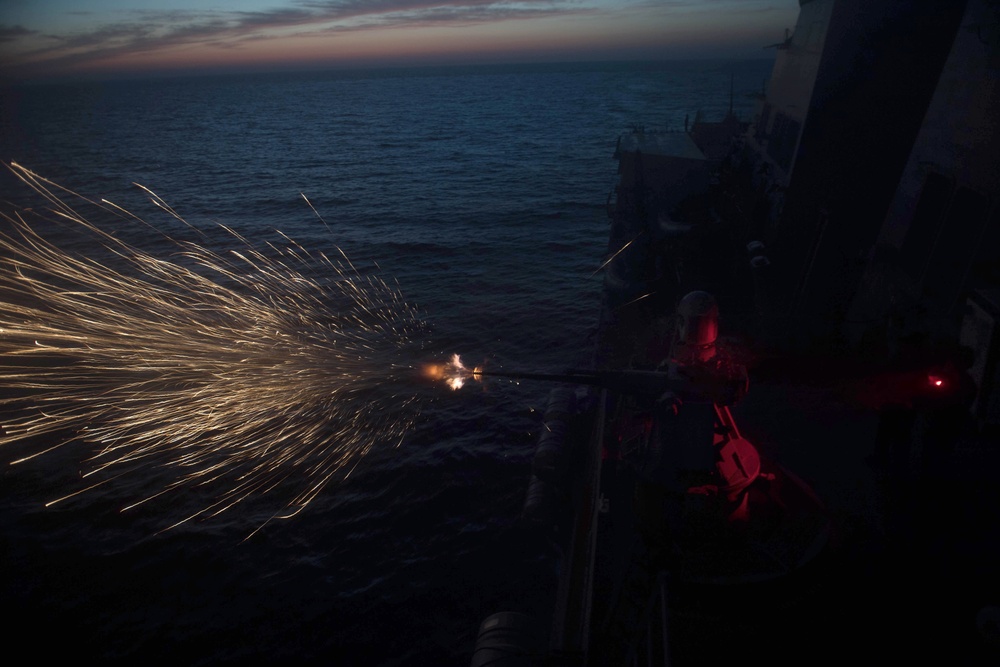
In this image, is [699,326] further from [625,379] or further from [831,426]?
[831,426]

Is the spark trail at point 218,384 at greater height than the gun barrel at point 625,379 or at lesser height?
greater

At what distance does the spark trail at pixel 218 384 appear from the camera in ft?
59.5

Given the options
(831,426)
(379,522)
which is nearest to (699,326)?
(831,426)

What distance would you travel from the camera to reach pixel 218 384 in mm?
20344

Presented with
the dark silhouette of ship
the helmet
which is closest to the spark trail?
the dark silhouette of ship

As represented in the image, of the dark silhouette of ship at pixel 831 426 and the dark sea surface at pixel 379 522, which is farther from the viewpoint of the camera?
the dark sea surface at pixel 379 522

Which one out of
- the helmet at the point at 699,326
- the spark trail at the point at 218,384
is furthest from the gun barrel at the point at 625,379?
the spark trail at the point at 218,384

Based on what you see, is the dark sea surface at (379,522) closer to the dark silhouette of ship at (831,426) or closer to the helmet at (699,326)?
the dark silhouette of ship at (831,426)

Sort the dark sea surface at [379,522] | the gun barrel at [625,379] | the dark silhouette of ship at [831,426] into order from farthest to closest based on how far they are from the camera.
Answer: the dark sea surface at [379,522] < the gun barrel at [625,379] < the dark silhouette of ship at [831,426]

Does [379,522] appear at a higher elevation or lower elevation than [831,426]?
lower

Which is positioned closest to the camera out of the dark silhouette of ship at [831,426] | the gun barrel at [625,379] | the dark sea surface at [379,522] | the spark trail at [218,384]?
the dark silhouette of ship at [831,426]

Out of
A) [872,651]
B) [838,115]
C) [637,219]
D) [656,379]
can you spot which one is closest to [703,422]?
[656,379]

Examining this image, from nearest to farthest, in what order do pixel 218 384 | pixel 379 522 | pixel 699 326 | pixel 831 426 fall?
1. pixel 699 326
2. pixel 831 426
3. pixel 379 522
4. pixel 218 384

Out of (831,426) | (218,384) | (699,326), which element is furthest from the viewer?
(218,384)
